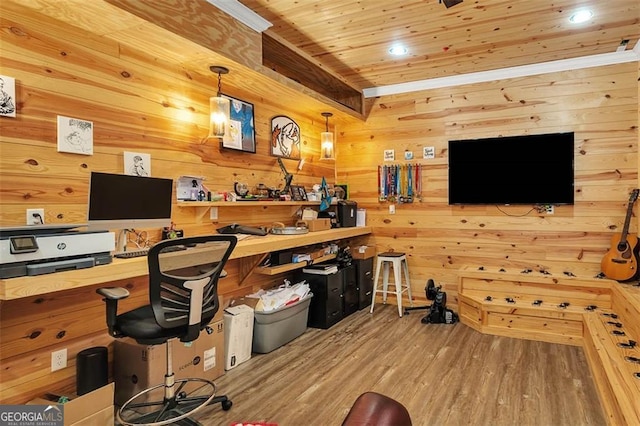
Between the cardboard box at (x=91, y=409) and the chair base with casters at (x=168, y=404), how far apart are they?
0.37 ft

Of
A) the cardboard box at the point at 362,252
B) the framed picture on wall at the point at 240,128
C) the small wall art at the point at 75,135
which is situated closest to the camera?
the small wall art at the point at 75,135

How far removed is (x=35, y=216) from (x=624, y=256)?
14.8 feet

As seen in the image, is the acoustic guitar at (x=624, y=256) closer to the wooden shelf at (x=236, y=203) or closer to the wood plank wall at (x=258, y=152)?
the wood plank wall at (x=258, y=152)

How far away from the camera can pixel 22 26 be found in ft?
7.32

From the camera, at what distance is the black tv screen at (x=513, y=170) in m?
4.17

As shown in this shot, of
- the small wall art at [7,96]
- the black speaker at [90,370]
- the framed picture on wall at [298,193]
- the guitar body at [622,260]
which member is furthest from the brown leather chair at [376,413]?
the guitar body at [622,260]

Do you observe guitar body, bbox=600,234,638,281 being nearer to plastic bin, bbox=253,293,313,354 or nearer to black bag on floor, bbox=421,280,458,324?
black bag on floor, bbox=421,280,458,324

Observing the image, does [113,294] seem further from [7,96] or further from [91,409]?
[7,96]

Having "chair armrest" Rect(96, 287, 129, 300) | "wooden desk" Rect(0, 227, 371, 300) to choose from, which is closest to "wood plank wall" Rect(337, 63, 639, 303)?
"wooden desk" Rect(0, 227, 371, 300)

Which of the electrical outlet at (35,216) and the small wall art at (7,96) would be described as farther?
the electrical outlet at (35,216)

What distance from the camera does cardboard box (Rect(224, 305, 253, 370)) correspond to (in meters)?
3.14

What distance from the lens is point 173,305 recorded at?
216 centimetres

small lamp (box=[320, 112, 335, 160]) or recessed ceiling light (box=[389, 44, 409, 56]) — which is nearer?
recessed ceiling light (box=[389, 44, 409, 56])

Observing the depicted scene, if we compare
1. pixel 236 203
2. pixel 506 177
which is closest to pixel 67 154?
pixel 236 203
